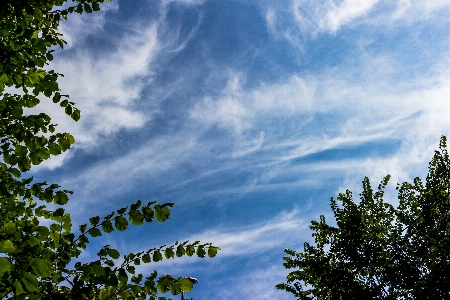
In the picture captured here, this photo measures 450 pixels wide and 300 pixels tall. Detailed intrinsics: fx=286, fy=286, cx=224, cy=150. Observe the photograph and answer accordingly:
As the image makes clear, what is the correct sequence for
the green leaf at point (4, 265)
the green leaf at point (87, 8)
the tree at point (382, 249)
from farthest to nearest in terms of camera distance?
1. the tree at point (382, 249)
2. the green leaf at point (87, 8)
3. the green leaf at point (4, 265)

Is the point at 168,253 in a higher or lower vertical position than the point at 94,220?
lower

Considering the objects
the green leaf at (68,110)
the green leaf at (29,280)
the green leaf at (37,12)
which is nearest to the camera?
the green leaf at (29,280)

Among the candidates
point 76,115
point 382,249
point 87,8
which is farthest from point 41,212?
point 382,249

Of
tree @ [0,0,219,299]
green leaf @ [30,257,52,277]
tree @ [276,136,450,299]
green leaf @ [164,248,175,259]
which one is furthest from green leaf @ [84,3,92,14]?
tree @ [276,136,450,299]

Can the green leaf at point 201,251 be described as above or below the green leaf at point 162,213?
below

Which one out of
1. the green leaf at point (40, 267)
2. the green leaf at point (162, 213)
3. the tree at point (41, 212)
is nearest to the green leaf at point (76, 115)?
the tree at point (41, 212)

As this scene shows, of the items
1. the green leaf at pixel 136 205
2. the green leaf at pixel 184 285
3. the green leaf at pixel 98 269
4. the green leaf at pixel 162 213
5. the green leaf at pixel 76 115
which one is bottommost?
the green leaf at pixel 184 285

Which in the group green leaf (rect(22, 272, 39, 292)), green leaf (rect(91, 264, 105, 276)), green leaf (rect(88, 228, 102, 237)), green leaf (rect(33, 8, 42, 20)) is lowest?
green leaf (rect(22, 272, 39, 292))

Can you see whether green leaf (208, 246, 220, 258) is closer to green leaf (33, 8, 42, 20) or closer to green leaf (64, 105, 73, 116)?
green leaf (64, 105, 73, 116)

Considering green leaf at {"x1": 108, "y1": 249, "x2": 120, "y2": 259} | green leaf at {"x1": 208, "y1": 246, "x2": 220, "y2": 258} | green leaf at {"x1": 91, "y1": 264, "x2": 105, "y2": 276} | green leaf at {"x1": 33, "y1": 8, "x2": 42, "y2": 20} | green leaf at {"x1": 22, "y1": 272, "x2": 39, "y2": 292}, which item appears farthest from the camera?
green leaf at {"x1": 33, "y1": 8, "x2": 42, "y2": 20}

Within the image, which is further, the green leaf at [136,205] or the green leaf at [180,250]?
the green leaf at [180,250]

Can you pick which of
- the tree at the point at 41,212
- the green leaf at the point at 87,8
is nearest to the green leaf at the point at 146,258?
the tree at the point at 41,212

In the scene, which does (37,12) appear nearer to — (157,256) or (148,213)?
(148,213)

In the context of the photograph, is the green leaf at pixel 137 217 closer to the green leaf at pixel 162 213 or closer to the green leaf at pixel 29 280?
the green leaf at pixel 162 213
